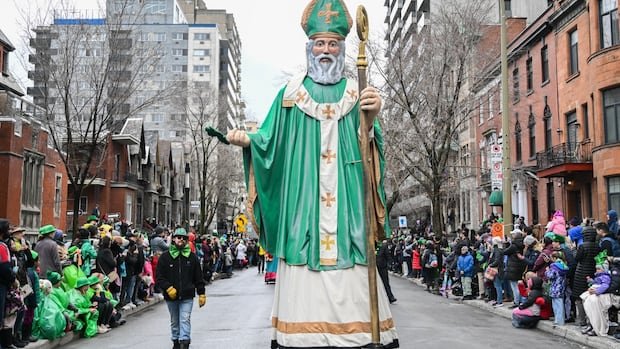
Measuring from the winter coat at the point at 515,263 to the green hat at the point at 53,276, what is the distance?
32.3 ft

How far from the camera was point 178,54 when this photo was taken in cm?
11431

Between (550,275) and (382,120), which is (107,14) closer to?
(382,120)

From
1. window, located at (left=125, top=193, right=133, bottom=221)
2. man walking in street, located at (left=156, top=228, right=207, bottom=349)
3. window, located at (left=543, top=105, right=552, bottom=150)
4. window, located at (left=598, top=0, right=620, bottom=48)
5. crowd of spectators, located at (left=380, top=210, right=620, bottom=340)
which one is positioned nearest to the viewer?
man walking in street, located at (left=156, top=228, right=207, bottom=349)

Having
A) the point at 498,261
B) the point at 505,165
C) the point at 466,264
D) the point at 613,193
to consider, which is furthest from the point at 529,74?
the point at 498,261

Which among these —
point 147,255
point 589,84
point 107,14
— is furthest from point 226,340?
point 589,84

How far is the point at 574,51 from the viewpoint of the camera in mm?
29328

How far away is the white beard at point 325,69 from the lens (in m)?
6.60

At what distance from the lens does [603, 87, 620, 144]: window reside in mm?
25188

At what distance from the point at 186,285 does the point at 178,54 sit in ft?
359

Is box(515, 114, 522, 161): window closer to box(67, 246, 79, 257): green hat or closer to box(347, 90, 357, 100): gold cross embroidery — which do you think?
box(67, 246, 79, 257): green hat

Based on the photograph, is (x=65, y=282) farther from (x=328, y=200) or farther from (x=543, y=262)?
(x=543, y=262)

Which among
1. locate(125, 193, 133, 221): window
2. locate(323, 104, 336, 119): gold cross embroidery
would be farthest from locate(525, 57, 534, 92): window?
locate(125, 193, 133, 221): window

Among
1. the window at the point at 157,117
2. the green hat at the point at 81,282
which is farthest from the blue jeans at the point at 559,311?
the window at the point at 157,117

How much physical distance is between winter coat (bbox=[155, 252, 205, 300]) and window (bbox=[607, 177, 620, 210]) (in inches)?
793
